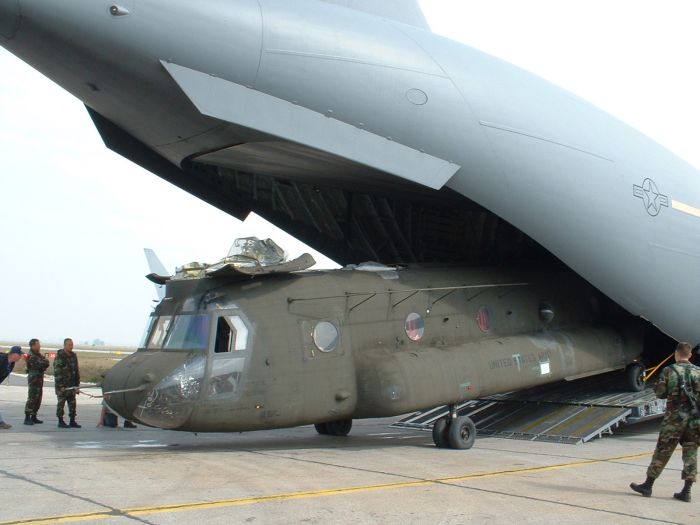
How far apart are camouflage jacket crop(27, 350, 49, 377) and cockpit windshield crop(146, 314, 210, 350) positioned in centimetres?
467

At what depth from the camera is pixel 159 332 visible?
12094 millimetres

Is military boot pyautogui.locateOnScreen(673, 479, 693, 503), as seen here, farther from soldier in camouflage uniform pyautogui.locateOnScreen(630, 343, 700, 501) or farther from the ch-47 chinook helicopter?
the ch-47 chinook helicopter

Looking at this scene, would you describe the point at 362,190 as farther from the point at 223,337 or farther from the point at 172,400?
the point at 172,400

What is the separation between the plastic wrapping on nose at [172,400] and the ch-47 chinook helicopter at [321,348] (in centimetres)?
1

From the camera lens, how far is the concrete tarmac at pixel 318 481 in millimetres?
7176

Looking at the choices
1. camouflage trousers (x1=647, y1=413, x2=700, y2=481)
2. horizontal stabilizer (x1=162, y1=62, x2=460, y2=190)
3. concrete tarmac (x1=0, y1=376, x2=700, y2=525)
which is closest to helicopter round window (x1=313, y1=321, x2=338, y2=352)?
concrete tarmac (x1=0, y1=376, x2=700, y2=525)

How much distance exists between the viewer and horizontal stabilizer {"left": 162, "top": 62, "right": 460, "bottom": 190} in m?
11.2

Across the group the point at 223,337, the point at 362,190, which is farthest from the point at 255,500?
the point at 362,190

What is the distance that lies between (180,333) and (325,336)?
2.23 m

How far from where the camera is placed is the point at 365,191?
15672mm

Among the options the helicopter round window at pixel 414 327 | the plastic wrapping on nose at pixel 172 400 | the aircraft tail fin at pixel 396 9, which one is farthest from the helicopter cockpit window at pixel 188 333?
the aircraft tail fin at pixel 396 9

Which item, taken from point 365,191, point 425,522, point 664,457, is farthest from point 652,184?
point 425,522

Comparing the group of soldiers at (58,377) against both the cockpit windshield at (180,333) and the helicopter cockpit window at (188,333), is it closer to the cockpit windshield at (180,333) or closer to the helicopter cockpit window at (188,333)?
the cockpit windshield at (180,333)

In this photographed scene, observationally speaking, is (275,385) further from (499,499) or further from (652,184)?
(652,184)
